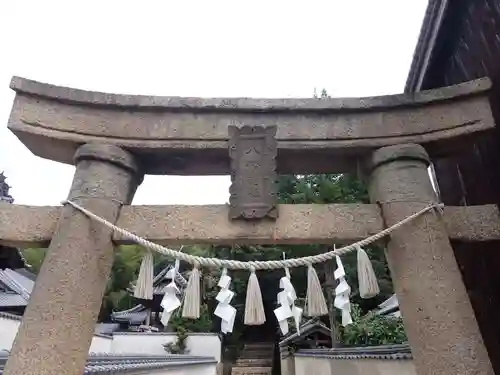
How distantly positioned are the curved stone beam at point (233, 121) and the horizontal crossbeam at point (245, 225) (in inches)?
18.1

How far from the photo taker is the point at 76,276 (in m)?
2.45

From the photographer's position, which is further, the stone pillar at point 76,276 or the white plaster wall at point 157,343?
the white plaster wall at point 157,343

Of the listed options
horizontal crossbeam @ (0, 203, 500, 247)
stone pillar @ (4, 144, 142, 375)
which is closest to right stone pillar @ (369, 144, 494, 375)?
horizontal crossbeam @ (0, 203, 500, 247)

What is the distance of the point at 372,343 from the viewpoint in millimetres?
10359

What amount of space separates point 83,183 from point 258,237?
122cm

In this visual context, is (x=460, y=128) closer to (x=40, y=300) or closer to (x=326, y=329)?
(x=40, y=300)

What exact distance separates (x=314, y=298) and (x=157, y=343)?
17.2m

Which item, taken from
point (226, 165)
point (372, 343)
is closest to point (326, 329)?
point (372, 343)

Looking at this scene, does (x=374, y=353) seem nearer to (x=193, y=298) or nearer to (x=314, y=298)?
(x=314, y=298)

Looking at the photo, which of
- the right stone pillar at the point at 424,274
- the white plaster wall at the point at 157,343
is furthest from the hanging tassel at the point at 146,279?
the white plaster wall at the point at 157,343

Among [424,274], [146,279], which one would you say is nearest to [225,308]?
[146,279]

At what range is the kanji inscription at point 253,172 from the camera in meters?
2.66

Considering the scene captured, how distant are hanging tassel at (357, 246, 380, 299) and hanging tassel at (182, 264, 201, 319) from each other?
1016 millimetres

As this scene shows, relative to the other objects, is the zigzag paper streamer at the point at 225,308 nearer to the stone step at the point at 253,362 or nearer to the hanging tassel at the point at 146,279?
the hanging tassel at the point at 146,279
